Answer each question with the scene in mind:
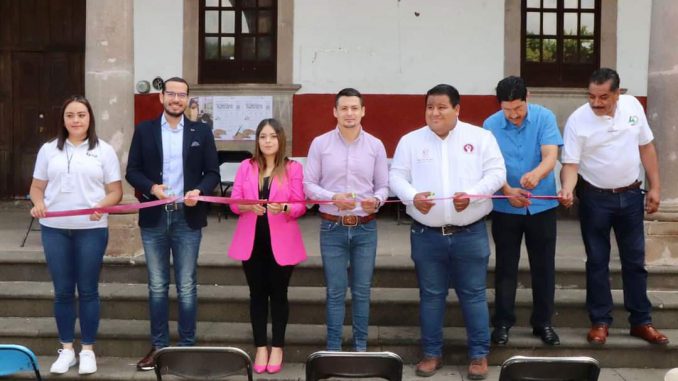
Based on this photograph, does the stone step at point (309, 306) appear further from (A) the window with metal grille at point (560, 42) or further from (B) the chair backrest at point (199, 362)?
(A) the window with metal grille at point (560, 42)

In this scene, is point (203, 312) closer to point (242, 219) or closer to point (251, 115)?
point (242, 219)

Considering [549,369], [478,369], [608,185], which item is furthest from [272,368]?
[608,185]

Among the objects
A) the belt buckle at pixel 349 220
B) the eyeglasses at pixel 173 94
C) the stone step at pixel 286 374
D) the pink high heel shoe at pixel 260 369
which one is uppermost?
the eyeglasses at pixel 173 94

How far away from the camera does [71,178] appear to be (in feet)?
16.3

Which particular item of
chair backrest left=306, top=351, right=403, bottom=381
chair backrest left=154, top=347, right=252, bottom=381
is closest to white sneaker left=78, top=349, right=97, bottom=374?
chair backrest left=154, top=347, right=252, bottom=381

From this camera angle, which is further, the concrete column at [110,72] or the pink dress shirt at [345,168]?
the concrete column at [110,72]

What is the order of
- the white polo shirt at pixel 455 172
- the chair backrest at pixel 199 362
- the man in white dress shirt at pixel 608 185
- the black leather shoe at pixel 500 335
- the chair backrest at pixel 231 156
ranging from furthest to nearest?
the chair backrest at pixel 231 156 < the black leather shoe at pixel 500 335 < the man in white dress shirt at pixel 608 185 < the white polo shirt at pixel 455 172 < the chair backrest at pixel 199 362

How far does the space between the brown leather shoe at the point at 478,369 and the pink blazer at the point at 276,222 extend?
1397 mm

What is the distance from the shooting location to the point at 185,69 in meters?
10.0

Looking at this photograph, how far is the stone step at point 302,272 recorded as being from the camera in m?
6.27

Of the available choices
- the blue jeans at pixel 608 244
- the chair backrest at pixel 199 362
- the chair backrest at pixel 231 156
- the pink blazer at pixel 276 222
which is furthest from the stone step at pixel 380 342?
the chair backrest at pixel 231 156

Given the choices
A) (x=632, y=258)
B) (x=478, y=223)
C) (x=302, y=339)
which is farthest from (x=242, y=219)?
(x=632, y=258)

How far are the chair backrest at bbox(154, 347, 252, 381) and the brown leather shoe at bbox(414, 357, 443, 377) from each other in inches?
76.3

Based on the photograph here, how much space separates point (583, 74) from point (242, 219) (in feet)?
22.2
